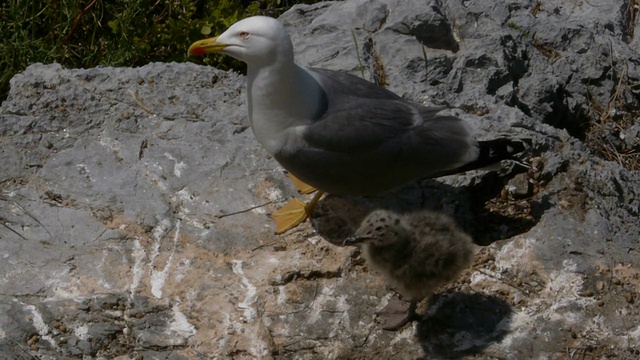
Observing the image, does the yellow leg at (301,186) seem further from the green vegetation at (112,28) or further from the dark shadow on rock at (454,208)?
the green vegetation at (112,28)

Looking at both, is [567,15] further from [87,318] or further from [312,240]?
[87,318]

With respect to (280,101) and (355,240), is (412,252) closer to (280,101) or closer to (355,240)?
(355,240)

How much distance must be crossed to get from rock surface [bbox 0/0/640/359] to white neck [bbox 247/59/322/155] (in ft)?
1.59

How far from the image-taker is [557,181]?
5.37 meters

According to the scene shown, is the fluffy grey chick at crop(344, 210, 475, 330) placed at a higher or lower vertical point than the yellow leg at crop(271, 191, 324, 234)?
higher

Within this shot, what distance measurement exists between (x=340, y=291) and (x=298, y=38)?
2.14 metres

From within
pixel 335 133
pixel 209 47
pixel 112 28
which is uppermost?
pixel 209 47

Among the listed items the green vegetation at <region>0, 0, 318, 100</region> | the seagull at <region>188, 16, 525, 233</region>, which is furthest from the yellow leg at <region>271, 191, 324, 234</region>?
the green vegetation at <region>0, 0, 318, 100</region>

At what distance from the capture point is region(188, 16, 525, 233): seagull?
4910 mm

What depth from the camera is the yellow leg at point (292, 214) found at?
17.0ft

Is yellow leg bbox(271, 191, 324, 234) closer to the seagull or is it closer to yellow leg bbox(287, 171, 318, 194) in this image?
the seagull

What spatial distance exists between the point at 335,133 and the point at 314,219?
0.60 metres

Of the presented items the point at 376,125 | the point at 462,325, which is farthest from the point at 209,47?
the point at 462,325

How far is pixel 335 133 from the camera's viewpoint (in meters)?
4.98
